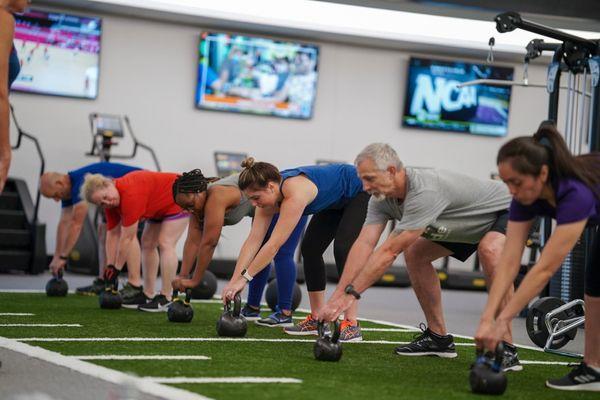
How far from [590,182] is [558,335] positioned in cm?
190

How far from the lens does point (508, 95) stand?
12.0 m

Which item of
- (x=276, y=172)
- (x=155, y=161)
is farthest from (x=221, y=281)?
(x=276, y=172)

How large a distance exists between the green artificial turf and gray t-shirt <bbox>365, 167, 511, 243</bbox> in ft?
2.06

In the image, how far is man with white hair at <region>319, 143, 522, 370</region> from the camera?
157 inches

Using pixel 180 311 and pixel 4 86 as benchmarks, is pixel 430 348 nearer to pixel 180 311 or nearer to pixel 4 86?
pixel 180 311

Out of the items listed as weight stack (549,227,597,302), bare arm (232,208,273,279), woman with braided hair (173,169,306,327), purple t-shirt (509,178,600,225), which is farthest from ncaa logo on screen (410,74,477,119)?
purple t-shirt (509,178,600,225)

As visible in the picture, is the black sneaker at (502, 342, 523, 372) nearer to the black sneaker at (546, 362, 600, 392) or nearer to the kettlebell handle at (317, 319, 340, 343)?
the black sneaker at (546, 362, 600, 392)

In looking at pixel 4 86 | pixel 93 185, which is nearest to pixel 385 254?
pixel 4 86

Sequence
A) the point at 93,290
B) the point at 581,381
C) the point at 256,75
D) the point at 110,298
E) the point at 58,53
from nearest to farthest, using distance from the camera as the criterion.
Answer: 1. the point at 581,381
2. the point at 110,298
3. the point at 93,290
4. the point at 58,53
5. the point at 256,75

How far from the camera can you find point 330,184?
5191mm

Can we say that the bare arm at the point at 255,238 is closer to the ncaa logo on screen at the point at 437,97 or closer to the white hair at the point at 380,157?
the white hair at the point at 380,157

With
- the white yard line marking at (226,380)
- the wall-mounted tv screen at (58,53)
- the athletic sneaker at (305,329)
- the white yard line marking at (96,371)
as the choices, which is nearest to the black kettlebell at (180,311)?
the athletic sneaker at (305,329)

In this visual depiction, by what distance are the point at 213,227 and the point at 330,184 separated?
683mm

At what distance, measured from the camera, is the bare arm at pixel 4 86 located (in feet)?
11.6
